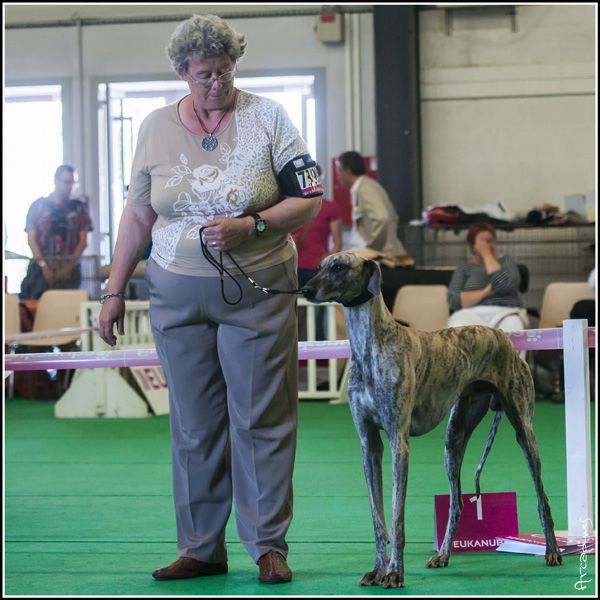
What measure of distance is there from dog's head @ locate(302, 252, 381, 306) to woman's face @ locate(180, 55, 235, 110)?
0.45m

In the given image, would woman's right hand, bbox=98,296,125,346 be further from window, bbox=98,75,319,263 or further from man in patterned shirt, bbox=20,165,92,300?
window, bbox=98,75,319,263

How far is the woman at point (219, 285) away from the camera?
2.54 m

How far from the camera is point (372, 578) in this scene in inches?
101

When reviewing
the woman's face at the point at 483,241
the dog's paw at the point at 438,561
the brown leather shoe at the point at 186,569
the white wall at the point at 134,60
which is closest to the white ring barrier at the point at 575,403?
the dog's paw at the point at 438,561

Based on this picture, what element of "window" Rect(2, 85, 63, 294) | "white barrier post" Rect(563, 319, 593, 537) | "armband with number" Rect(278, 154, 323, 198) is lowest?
"white barrier post" Rect(563, 319, 593, 537)

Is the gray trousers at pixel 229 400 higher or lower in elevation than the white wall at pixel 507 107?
lower

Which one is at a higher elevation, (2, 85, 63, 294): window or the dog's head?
(2, 85, 63, 294): window

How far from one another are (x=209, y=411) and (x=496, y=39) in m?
8.30

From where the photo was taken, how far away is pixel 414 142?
1001 cm

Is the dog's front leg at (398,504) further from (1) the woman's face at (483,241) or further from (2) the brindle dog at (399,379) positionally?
(1) the woman's face at (483,241)

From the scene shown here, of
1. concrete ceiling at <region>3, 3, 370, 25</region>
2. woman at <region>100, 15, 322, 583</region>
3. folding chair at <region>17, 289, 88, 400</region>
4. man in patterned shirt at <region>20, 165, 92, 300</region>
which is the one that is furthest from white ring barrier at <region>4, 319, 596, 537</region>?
concrete ceiling at <region>3, 3, 370, 25</region>

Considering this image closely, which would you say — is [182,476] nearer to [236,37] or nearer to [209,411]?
[209,411]

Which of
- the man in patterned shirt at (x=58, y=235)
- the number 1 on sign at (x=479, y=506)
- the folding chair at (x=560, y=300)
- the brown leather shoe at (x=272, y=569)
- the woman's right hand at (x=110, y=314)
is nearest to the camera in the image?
the brown leather shoe at (x=272, y=569)

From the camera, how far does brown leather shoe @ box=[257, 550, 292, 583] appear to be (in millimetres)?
2621
